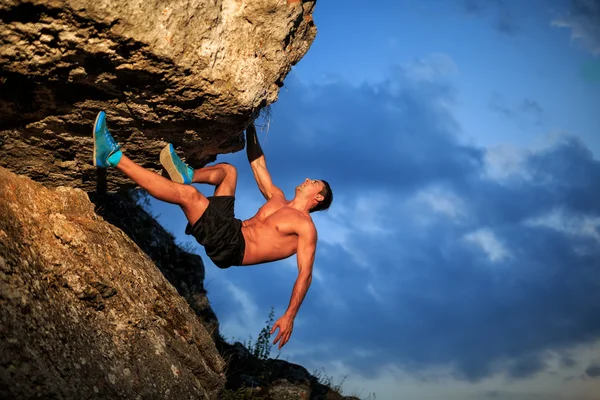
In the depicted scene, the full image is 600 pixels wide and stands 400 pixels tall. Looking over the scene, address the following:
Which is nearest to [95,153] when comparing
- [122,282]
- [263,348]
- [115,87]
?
[115,87]

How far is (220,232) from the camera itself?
723cm

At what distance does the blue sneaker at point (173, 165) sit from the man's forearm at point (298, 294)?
1698 millimetres

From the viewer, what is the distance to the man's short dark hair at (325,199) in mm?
8172

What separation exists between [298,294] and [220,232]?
1094 millimetres

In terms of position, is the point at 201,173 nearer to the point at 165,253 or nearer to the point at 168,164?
the point at 168,164

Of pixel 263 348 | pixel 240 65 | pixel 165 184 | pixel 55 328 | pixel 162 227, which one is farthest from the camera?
pixel 162 227

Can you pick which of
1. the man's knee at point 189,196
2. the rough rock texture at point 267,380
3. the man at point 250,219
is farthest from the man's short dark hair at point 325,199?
the rough rock texture at point 267,380

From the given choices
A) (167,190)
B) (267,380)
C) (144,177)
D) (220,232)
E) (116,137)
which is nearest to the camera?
(144,177)

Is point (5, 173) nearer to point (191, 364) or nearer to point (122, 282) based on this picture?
point (122, 282)

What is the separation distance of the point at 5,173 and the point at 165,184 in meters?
1.50

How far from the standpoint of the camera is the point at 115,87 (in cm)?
575

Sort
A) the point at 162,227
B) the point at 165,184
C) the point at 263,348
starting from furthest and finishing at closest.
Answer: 1. the point at 162,227
2. the point at 263,348
3. the point at 165,184

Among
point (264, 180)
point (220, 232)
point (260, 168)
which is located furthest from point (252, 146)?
point (220, 232)

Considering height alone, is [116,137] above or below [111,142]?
above
